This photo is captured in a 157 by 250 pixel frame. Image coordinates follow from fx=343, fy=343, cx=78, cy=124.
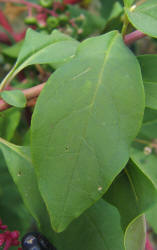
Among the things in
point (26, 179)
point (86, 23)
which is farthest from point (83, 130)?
point (86, 23)

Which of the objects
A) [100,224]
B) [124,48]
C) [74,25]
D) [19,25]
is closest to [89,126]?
[124,48]

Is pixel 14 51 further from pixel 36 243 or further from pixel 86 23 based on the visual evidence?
pixel 36 243

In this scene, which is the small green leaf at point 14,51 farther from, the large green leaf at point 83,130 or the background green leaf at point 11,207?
the large green leaf at point 83,130

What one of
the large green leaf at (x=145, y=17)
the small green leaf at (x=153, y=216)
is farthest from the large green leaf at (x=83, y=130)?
the small green leaf at (x=153, y=216)

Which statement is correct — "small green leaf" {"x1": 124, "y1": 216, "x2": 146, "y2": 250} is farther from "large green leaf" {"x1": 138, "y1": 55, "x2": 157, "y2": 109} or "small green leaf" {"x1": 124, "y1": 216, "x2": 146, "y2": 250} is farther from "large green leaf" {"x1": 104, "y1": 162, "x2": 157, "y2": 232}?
"large green leaf" {"x1": 138, "y1": 55, "x2": 157, "y2": 109}

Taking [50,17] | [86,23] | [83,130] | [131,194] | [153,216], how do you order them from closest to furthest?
[83,130], [131,194], [153,216], [50,17], [86,23]

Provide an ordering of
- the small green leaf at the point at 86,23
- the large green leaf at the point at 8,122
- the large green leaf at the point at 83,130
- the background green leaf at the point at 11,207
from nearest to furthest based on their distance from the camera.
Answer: the large green leaf at the point at 83,130 → the large green leaf at the point at 8,122 → the background green leaf at the point at 11,207 → the small green leaf at the point at 86,23

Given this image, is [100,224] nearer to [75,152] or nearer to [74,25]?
[75,152]
